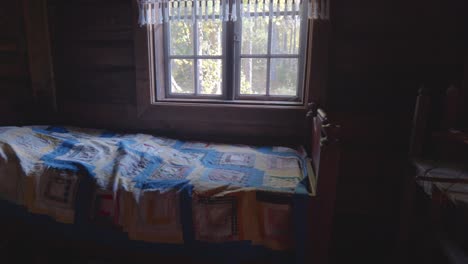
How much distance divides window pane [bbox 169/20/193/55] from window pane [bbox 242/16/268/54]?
391 millimetres

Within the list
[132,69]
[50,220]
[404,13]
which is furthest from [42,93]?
[404,13]

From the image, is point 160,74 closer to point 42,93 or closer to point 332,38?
point 42,93

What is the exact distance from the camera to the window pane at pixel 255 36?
1.83 meters

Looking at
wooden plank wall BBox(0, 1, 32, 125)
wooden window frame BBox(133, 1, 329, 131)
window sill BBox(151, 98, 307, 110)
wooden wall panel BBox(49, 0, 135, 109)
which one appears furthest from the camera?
wooden plank wall BBox(0, 1, 32, 125)

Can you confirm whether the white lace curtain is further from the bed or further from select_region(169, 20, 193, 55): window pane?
the bed

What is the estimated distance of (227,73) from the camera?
1.93 m

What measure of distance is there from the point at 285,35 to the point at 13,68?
2114 millimetres

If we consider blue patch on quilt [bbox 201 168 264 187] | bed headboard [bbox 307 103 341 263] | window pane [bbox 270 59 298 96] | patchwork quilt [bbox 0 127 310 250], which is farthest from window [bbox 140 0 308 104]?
bed headboard [bbox 307 103 341 263]

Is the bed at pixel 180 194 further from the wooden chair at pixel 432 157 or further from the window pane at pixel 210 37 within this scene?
the window pane at pixel 210 37

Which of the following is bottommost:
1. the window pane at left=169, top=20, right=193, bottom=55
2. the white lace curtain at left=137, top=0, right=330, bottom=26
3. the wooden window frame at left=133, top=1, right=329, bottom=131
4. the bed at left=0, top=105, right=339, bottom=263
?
the bed at left=0, top=105, right=339, bottom=263

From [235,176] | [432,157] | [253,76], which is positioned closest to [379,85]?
[432,157]

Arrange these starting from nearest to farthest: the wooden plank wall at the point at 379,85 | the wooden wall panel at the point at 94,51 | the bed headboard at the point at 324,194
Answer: the bed headboard at the point at 324,194
the wooden plank wall at the point at 379,85
the wooden wall panel at the point at 94,51

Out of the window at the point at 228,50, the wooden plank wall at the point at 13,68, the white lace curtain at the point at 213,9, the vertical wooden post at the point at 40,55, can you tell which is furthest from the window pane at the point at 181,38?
the wooden plank wall at the point at 13,68

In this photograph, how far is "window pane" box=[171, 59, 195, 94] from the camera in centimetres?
201
